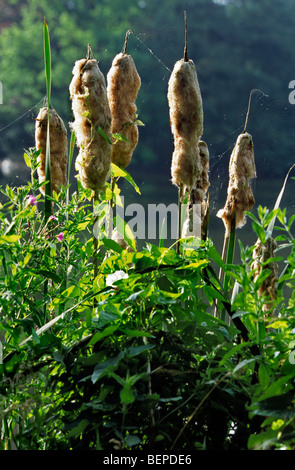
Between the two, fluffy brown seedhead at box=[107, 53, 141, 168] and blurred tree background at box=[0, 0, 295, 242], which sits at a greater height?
blurred tree background at box=[0, 0, 295, 242]

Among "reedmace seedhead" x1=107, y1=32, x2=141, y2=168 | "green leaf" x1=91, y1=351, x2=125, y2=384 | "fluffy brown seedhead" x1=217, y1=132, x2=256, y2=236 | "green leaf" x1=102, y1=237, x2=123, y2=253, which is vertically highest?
"reedmace seedhead" x1=107, y1=32, x2=141, y2=168

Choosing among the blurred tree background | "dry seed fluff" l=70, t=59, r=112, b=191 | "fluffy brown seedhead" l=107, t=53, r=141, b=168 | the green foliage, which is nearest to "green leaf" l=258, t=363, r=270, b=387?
the green foliage

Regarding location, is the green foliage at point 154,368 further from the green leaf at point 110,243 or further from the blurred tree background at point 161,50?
the blurred tree background at point 161,50

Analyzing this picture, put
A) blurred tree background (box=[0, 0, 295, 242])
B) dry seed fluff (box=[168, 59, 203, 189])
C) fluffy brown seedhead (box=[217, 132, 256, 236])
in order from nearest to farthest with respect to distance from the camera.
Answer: dry seed fluff (box=[168, 59, 203, 189]) < fluffy brown seedhead (box=[217, 132, 256, 236]) < blurred tree background (box=[0, 0, 295, 242])

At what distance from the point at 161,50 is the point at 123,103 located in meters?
4.00

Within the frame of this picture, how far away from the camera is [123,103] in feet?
2.14

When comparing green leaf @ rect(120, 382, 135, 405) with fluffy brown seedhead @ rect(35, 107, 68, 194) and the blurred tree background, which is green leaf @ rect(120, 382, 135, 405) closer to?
fluffy brown seedhead @ rect(35, 107, 68, 194)

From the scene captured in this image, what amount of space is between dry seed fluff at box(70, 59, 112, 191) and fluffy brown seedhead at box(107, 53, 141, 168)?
0.10 m

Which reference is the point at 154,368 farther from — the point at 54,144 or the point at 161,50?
the point at 161,50

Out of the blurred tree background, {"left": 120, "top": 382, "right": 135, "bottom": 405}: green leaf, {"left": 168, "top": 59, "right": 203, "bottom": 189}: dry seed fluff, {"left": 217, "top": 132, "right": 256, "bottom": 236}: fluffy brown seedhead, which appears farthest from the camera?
the blurred tree background

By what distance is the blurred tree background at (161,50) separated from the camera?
5164mm

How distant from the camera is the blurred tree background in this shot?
16.9ft

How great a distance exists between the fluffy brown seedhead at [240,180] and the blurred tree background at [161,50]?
3469 mm
